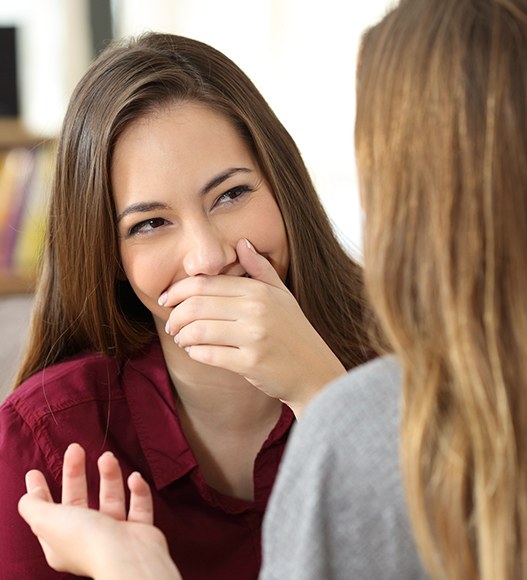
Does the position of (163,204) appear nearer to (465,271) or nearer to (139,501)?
(139,501)

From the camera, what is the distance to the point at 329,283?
5.53 feet

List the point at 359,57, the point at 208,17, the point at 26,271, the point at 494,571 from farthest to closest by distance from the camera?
the point at 208,17, the point at 26,271, the point at 359,57, the point at 494,571

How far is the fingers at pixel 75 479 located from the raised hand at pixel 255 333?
1.07 feet

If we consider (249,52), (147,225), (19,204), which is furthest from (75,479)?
(249,52)

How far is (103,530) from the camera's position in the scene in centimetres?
110

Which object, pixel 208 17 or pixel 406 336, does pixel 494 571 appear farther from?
pixel 208 17

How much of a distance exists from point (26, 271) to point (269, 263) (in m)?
2.26

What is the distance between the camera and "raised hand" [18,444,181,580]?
107cm

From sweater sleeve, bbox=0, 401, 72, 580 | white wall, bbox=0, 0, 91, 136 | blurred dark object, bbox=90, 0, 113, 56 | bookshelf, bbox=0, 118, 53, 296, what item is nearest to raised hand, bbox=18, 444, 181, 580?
sweater sleeve, bbox=0, 401, 72, 580

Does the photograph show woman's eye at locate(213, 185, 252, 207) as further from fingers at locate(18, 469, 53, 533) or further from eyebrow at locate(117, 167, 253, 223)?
fingers at locate(18, 469, 53, 533)

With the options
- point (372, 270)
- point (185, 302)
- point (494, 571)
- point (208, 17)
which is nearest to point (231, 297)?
point (185, 302)

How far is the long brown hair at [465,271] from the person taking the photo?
Result: 0.88m

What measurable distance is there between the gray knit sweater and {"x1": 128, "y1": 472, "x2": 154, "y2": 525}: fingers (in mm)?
239

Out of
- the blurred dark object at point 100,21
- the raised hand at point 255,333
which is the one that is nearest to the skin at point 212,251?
the raised hand at point 255,333
